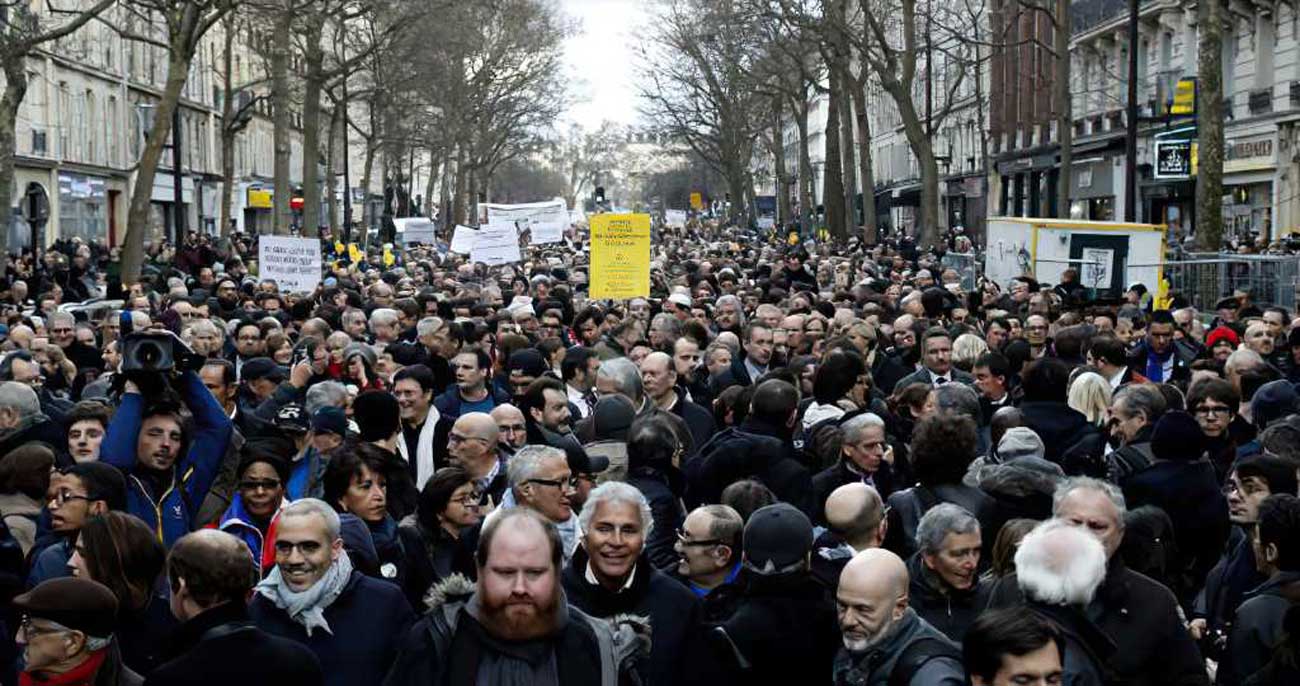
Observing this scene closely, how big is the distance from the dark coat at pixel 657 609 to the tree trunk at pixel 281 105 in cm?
2963

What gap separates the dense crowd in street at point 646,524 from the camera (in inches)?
190

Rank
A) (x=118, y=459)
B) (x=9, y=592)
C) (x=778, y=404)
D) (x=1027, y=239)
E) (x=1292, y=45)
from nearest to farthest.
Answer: (x=9, y=592), (x=118, y=459), (x=778, y=404), (x=1027, y=239), (x=1292, y=45)

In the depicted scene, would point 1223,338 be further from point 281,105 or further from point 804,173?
point 804,173

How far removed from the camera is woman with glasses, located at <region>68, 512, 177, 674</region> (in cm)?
554

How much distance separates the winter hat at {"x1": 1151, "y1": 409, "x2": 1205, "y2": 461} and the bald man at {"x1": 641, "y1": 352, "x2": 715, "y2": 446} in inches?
119

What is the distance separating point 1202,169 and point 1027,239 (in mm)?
3199

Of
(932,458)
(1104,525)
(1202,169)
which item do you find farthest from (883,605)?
(1202,169)

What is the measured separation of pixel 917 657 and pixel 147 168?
25.8 meters

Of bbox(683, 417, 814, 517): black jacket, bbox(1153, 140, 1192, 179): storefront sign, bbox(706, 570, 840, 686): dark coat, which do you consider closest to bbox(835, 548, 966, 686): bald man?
bbox(706, 570, 840, 686): dark coat

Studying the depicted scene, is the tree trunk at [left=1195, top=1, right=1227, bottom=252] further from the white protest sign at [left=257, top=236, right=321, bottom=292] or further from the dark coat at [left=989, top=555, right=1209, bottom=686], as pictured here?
the dark coat at [left=989, top=555, right=1209, bottom=686]

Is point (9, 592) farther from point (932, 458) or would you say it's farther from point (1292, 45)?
point (1292, 45)

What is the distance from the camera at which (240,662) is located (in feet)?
15.9

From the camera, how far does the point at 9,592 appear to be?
20.5 ft

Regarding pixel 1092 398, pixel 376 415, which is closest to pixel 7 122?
pixel 376 415
